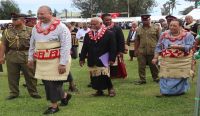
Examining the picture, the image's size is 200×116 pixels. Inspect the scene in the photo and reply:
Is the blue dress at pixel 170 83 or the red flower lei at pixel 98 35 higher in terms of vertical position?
the red flower lei at pixel 98 35

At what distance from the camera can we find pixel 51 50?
8.45m

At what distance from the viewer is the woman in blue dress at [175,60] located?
998 cm

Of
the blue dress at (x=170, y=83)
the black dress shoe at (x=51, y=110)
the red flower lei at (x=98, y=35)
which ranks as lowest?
the black dress shoe at (x=51, y=110)

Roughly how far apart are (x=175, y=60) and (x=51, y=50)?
3045 mm

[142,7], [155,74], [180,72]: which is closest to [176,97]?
[180,72]

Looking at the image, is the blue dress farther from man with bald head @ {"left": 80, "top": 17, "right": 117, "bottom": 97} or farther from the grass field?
man with bald head @ {"left": 80, "top": 17, "right": 117, "bottom": 97}

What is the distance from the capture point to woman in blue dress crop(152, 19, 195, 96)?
998 centimetres

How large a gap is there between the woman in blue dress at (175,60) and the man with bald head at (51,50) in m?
2.44

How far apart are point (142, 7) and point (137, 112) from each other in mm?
105452

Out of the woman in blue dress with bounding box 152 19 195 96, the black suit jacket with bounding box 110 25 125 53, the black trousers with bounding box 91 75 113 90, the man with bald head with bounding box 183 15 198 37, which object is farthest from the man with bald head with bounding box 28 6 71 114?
the man with bald head with bounding box 183 15 198 37

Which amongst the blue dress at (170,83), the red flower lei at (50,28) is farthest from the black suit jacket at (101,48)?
the red flower lei at (50,28)

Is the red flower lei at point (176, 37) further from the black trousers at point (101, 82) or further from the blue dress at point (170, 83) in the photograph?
the black trousers at point (101, 82)

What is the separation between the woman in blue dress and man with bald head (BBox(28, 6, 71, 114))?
244 centimetres

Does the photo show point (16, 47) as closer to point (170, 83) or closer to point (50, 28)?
point (50, 28)
